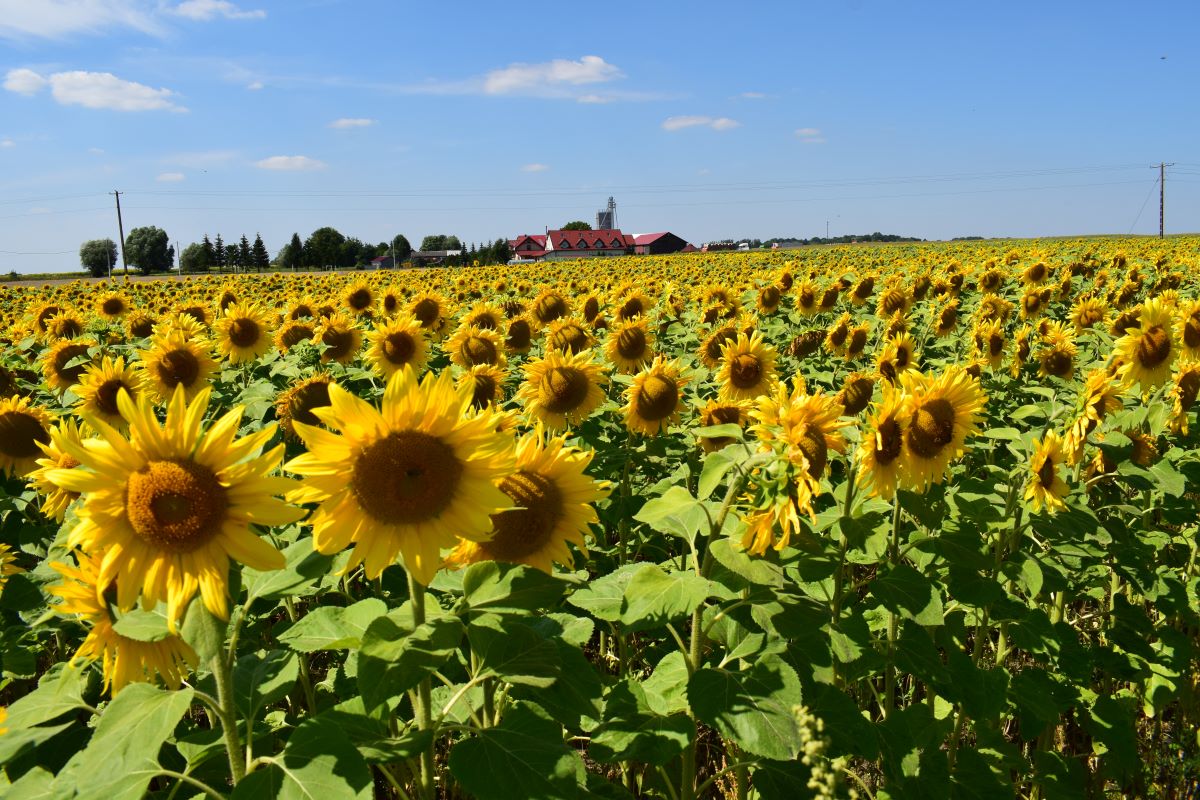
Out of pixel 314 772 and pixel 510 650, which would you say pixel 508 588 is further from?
pixel 314 772

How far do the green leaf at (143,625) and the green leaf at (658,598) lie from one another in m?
1.03

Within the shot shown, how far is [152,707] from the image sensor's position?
167 centimetres

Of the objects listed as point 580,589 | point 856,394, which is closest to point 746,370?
point 856,394

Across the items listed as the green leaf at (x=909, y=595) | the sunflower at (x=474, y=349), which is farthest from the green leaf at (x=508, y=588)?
the sunflower at (x=474, y=349)

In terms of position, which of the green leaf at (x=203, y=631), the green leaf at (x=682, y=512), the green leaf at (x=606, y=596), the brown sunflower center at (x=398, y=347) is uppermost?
the brown sunflower center at (x=398, y=347)

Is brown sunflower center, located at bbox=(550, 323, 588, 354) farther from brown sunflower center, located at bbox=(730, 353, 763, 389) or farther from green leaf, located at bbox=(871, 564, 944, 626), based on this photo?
green leaf, located at bbox=(871, 564, 944, 626)

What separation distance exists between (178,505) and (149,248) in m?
76.0

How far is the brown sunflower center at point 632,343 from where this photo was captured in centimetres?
608

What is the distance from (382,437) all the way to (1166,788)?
12.1ft

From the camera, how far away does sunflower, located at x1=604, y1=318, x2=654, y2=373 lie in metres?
6.09

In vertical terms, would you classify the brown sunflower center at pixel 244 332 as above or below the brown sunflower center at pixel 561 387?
above

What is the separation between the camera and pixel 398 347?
19.9 ft

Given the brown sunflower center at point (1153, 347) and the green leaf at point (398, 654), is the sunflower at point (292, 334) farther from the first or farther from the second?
the brown sunflower center at point (1153, 347)

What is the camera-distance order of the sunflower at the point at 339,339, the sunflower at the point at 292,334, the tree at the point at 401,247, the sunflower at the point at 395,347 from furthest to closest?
1. the tree at the point at 401,247
2. the sunflower at the point at 292,334
3. the sunflower at the point at 339,339
4. the sunflower at the point at 395,347
